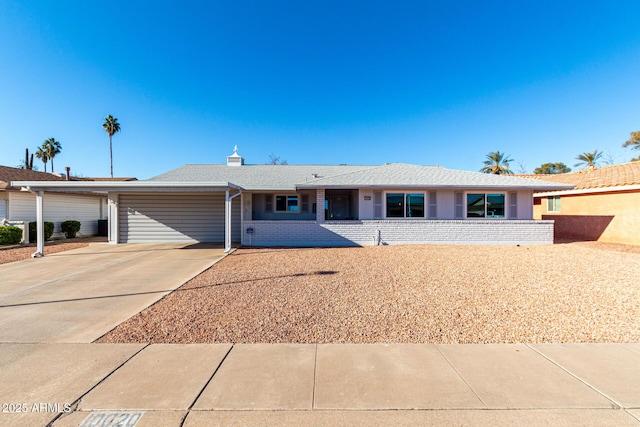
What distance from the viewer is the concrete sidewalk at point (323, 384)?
8.42 ft

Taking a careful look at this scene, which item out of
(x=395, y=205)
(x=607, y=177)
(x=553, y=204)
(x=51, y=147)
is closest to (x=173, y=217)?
(x=395, y=205)

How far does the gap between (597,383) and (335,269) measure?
237 inches

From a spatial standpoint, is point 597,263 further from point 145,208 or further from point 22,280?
point 145,208

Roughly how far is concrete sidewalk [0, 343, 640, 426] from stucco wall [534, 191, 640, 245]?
15.1 metres

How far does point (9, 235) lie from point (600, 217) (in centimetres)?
2949

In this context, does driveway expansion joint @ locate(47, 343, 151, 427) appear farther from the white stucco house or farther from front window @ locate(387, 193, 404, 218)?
the white stucco house

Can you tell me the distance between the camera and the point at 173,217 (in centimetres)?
1525

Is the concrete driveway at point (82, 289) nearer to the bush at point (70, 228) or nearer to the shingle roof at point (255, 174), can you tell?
the shingle roof at point (255, 174)

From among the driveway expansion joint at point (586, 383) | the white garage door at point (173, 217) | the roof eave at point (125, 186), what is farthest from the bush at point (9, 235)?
the driveway expansion joint at point (586, 383)

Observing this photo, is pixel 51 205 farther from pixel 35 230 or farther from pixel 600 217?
pixel 600 217

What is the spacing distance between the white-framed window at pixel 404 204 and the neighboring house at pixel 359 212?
1.9 inches

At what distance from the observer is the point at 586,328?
4371 millimetres

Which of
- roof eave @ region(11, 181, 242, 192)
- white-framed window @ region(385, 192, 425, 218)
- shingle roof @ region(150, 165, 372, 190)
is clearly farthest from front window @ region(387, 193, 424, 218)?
roof eave @ region(11, 181, 242, 192)

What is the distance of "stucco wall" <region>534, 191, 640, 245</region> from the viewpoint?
14.2 m
